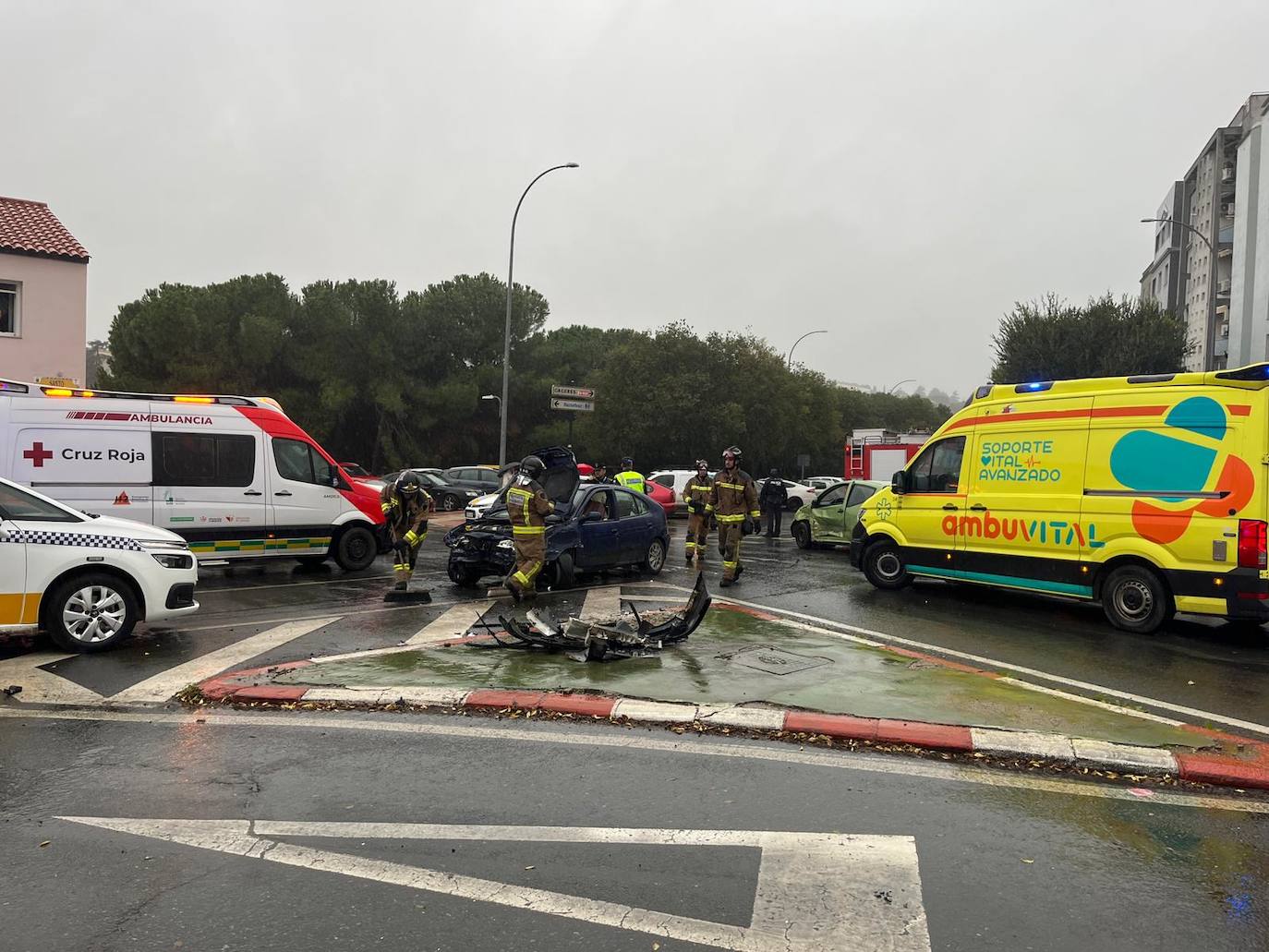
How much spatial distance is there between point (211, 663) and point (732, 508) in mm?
7213

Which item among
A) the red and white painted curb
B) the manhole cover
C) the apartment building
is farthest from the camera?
the apartment building

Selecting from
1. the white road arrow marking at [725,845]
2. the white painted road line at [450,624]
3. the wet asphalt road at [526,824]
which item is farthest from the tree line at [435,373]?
the white road arrow marking at [725,845]

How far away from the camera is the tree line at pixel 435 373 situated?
3934cm

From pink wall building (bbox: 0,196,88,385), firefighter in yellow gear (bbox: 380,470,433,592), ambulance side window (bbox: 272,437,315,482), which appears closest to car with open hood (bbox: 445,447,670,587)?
firefighter in yellow gear (bbox: 380,470,433,592)

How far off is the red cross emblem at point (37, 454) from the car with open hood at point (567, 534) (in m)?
4.88

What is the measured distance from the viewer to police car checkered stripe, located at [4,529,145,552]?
7.35 meters

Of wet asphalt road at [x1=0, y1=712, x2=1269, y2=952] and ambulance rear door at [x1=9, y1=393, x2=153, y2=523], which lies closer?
wet asphalt road at [x1=0, y1=712, x2=1269, y2=952]

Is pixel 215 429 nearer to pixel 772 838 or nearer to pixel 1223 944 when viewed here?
pixel 772 838

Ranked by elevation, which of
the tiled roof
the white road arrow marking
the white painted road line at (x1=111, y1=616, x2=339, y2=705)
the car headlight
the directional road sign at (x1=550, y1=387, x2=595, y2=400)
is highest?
the tiled roof

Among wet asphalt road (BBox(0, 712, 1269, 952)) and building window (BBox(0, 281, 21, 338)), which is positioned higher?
building window (BBox(0, 281, 21, 338))

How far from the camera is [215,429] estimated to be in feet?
39.6

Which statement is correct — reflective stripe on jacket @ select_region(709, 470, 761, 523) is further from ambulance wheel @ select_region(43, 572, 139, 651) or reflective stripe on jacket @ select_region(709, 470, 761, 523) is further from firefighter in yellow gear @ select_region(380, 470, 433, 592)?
ambulance wheel @ select_region(43, 572, 139, 651)

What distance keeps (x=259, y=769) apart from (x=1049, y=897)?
12.6 ft

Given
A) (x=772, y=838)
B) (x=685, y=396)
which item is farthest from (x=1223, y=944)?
(x=685, y=396)
